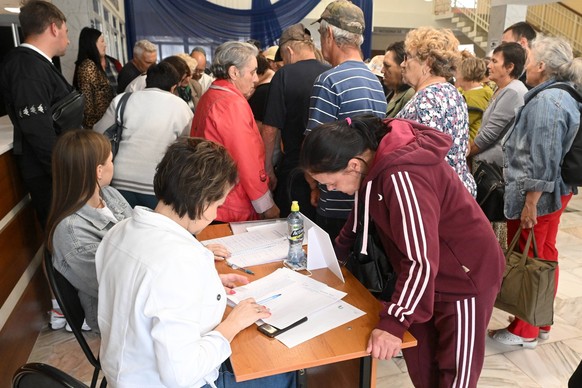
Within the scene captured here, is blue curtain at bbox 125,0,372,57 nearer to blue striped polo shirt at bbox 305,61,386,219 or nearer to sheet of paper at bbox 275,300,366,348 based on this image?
blue striped polo shirt at bbox 305,61,386,219

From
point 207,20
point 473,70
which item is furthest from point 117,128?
point 207,20

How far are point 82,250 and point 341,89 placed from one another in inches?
47.0

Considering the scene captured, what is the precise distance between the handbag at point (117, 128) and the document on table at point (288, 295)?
1.35m

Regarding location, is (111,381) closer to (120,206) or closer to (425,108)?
(120,206)

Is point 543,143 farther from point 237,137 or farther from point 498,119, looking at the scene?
Result: point 237,137

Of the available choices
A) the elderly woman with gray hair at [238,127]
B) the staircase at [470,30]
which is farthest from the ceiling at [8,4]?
the staircase at [470,30]

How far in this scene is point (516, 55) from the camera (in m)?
2.76

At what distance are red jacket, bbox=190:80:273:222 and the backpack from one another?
1.30 metres

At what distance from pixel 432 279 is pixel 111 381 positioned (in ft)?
2.78

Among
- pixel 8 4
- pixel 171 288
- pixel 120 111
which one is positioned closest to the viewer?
pixel 171 288

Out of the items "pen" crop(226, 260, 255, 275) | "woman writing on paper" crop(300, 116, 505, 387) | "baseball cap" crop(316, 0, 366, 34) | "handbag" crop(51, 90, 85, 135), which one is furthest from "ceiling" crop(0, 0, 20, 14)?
"woman writing on paper" crop(300, 116, 505, 387)

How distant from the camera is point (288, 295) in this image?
1408 millimetres

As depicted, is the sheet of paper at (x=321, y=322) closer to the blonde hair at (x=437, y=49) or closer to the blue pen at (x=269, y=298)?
the blue pen at (x=269, y=298)

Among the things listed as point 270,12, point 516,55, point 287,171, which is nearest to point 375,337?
point 287,171
